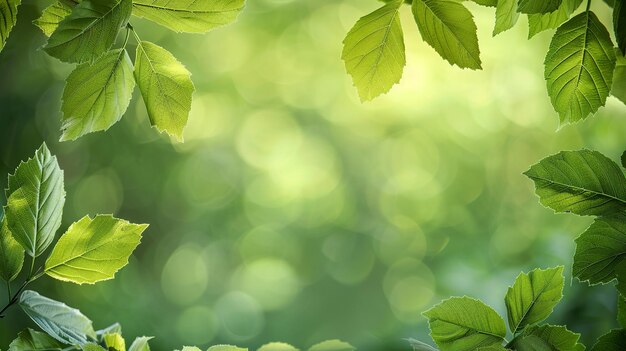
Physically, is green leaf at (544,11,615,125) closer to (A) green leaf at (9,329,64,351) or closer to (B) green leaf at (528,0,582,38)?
(B) green leaf at (528,0,582,38)

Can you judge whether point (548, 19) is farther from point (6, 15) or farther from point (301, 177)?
point (301, 177)

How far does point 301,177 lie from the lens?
180 inches

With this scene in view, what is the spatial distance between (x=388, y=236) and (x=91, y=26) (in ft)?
13.3

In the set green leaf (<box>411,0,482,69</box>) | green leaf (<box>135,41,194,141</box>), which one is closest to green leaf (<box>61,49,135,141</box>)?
green leaf (<box>135,41,194,141</box>)

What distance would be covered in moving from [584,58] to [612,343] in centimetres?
11

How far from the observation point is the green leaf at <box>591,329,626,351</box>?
0.24 meters

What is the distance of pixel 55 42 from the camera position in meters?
0.24

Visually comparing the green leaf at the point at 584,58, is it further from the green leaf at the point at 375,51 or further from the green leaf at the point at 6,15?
the green leaf at the point at 6,15

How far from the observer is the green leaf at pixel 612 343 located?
242mm

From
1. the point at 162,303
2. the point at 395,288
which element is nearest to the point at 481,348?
the point at 162,303

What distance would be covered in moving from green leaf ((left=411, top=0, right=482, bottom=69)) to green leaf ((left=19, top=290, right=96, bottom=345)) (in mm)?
184

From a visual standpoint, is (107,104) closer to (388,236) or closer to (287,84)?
(388,236)

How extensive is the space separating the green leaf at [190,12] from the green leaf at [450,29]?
0.25 ft

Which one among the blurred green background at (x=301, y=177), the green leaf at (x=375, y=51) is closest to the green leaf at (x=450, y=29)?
the green leaf at (x=375, y=51)
